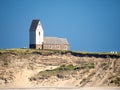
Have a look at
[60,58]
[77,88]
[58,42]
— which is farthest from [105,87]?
[58,42]

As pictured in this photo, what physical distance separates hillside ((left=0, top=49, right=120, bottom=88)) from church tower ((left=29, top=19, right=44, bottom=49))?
5441mm

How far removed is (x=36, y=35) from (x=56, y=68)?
8.30m

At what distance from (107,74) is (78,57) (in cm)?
578

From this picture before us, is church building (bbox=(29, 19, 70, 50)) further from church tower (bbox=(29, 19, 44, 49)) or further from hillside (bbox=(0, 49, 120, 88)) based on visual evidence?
hillside (bbox=(0, 49, 120, 88))

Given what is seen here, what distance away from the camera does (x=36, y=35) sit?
12206cm

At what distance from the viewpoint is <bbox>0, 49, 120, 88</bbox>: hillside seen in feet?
369

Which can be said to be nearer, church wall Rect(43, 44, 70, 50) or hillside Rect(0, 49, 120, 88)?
hillside Rect(0, 49, 120, 88)

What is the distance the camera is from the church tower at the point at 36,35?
12212 centimetres

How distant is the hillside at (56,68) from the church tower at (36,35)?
544 cm

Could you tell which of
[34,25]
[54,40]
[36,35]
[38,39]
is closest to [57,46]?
[54,40]

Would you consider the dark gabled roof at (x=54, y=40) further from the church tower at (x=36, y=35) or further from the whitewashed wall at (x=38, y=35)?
the church tower at (x=36, y=35)

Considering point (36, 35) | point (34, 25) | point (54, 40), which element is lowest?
point (54, 40)

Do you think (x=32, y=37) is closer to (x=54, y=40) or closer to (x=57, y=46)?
(x=54, y=40)

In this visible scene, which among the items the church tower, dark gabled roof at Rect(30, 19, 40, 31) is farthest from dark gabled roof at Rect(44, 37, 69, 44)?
dark gabled roof at Rect(30, 19, 40, 31)
